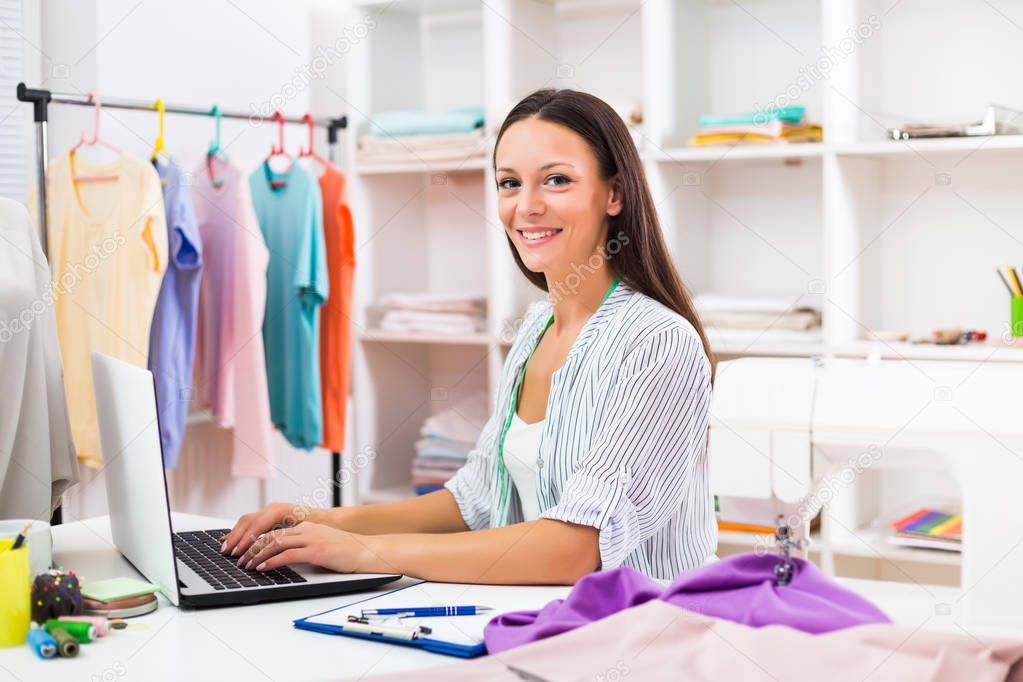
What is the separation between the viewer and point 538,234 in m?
1.68

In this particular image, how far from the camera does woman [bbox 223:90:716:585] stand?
55.8 inches

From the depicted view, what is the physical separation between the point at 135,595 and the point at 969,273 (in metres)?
2.32

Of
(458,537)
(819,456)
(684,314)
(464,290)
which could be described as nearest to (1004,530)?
(819,456)

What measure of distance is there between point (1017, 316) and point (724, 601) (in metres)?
1.90

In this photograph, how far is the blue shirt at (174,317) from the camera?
2725mm

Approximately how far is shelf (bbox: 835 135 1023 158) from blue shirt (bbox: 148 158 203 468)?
158 cm

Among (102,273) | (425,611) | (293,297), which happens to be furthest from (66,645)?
(293,297)

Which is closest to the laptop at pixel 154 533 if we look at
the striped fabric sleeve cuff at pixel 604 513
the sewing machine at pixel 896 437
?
the striped fabric sleeve cuff at pixel 604 513

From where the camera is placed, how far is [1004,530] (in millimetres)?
1847

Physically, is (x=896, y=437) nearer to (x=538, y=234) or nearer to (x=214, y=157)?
(x=538, y=234)

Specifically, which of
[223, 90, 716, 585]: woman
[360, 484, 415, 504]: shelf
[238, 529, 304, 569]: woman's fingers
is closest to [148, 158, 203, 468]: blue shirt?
[360, 484, 415, 504]: shelf

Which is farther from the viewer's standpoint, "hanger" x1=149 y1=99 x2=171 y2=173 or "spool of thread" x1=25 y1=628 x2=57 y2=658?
"hanger" x1=149 y1=99 x2=171 y2=173

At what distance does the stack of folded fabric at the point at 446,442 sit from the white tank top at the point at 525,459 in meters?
1.63

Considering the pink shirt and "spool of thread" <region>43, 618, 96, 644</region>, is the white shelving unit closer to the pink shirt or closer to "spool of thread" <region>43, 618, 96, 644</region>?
the pink shirt
